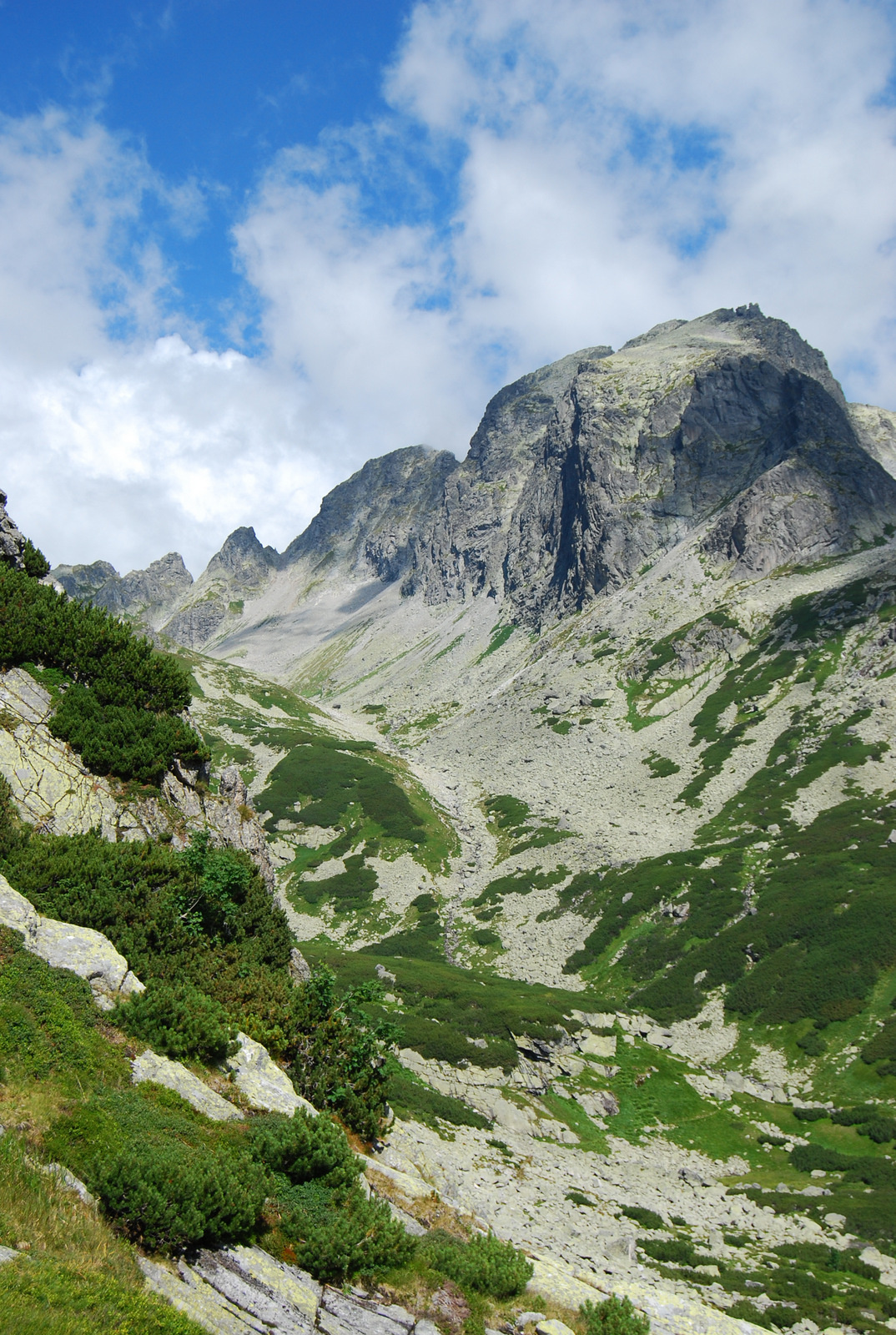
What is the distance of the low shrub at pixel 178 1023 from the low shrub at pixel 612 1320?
7.42 meters

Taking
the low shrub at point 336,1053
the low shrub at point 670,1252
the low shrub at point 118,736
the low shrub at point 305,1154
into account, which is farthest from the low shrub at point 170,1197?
the low shrub at point 670,1252

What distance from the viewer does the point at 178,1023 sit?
13000mm

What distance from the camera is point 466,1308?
391 inches

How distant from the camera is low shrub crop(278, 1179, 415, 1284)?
30.9 feet

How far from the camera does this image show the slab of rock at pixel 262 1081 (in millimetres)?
13195

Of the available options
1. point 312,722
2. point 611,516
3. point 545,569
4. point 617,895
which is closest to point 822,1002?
point 617,895

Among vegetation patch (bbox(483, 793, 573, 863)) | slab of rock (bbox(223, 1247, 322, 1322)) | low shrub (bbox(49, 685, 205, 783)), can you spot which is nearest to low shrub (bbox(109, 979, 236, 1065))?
slab of rock (bbox(223, 1247, 322, 1322))

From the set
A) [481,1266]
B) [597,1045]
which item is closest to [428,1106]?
[597,1045]

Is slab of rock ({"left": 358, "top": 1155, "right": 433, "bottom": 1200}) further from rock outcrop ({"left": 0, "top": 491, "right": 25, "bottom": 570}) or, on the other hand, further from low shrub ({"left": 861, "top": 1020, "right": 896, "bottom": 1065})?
low shrub ({"left": 861, "top": 1020, "right": 896, "bottom": 1065})

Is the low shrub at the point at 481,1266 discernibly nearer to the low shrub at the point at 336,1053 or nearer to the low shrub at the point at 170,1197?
the low shrub at the point at 170,1197

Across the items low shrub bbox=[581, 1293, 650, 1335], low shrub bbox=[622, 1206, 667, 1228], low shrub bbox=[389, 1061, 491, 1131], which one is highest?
low shrub bbox=[581, 1293, 650, 1335]

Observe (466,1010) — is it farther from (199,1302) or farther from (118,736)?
(199,1302)

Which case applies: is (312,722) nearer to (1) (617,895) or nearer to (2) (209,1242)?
(1) (617,895)

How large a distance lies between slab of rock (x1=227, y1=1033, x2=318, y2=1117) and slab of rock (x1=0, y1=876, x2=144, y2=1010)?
2.43m
